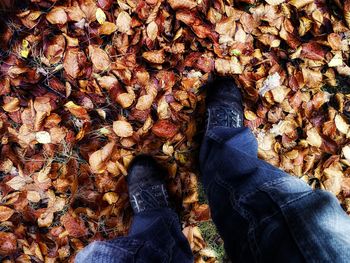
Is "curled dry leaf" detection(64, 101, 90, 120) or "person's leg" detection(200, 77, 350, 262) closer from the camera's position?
"person's leg" detection(200, 77, 350, 262)

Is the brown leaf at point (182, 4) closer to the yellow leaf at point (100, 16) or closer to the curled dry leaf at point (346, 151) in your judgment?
the yellow leaf at point (100, 16)

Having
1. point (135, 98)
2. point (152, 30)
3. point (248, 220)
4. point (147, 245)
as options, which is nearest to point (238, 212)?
point (248, 220)

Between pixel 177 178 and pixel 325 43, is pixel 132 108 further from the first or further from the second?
pixel 325 43

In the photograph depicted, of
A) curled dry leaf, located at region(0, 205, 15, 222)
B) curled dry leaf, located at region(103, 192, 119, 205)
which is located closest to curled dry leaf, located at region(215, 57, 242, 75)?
curled dry leaf, located at region(103, 192, 119, 205)

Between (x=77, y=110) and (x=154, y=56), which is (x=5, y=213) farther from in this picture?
(x=154, y=56)

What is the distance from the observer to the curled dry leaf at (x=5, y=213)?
1.22 m

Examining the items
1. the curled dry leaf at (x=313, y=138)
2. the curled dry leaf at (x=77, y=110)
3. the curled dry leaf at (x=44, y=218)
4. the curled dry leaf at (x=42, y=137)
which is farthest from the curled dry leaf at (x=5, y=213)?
the curled dry leaf at (x=313, y=138)

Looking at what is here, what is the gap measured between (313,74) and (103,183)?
2.99 feet

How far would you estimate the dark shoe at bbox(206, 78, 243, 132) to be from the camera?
1260 mm

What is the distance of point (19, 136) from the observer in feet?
4.00

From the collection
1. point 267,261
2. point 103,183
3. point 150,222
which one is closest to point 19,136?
point 103,183

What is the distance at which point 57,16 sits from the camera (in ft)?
3.88

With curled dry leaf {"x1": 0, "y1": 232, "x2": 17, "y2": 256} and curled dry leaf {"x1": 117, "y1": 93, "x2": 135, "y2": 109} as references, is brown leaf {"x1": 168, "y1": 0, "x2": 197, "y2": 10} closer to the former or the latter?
curled dry leaf {"x1": 117, "y1": 93, "x2": 135, "y2": 109}

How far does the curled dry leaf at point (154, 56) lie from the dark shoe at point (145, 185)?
366mm
